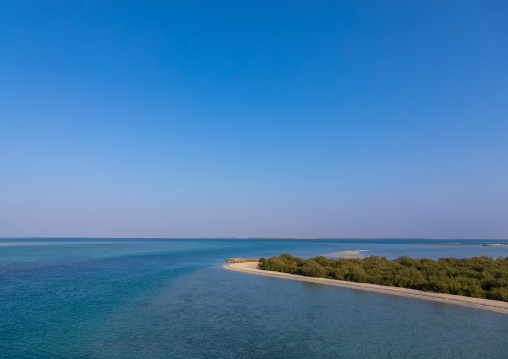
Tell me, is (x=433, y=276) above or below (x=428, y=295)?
above

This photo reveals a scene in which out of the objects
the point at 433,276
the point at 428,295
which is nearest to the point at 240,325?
the point at 428,295

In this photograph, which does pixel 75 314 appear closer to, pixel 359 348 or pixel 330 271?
pixel 359 348

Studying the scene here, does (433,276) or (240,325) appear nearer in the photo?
(240,325)

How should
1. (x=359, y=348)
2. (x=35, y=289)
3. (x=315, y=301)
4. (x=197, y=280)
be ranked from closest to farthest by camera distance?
(x=359, y=348) → (x=315, y=301) → (x=35, y=289) → (x=197, y=280)

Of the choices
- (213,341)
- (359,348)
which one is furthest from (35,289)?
(359,348)

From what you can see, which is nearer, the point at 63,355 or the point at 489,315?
the point at 63,355

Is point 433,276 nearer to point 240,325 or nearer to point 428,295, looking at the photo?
point 428,295

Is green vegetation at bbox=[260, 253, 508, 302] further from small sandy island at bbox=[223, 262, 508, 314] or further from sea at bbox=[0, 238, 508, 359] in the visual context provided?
sea at bbox=[0, 238, 508, 359]

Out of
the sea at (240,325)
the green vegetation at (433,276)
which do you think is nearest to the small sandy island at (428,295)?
the green vegetation at (433,276)

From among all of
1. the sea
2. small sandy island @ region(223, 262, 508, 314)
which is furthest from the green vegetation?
the sea

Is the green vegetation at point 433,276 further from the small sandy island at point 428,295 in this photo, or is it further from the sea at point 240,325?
the sea at point 240,325

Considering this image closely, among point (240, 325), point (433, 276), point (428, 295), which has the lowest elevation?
point (428, 295)
